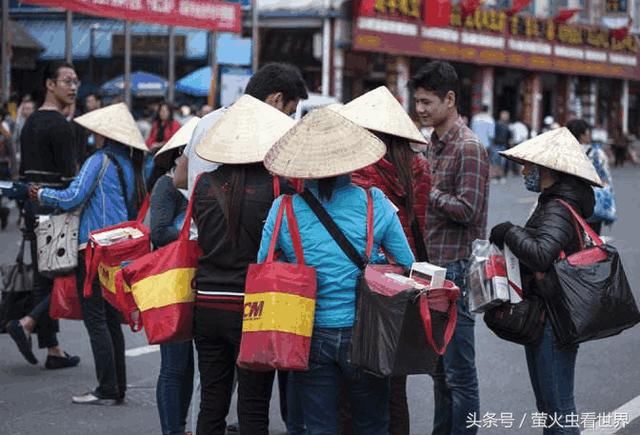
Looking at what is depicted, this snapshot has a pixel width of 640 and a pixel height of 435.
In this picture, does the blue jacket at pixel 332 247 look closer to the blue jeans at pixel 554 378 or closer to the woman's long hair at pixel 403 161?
the woman's long hair at pixel 403 161

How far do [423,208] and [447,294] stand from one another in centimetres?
129

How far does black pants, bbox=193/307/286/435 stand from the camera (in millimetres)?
4977

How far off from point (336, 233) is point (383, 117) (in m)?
1.00

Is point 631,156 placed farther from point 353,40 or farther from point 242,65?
point 242,65

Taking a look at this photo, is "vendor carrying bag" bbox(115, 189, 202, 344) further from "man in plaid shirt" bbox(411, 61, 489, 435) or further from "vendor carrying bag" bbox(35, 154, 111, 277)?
"vendor carrying bag" bbox(35, 154, 111, 277)

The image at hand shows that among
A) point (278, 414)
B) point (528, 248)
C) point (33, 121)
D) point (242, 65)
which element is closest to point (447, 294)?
point (528, 248)

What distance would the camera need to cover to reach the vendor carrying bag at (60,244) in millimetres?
7402

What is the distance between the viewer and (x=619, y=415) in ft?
24.1

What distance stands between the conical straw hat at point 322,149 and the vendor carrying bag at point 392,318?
0.12 meters

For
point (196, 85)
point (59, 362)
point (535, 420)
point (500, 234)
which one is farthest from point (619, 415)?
point (196, 85)

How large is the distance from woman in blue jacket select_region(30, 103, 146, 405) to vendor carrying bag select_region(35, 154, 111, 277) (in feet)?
0.14

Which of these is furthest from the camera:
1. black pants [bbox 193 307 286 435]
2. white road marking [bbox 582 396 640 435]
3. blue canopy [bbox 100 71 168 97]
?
blue canopy [bbox 100 71 168 97]

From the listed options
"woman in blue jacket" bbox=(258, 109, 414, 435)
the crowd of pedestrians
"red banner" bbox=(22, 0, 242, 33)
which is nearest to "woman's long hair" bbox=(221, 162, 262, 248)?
the crowd of pedestrians

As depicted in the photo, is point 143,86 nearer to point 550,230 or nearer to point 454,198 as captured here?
point 454,198
